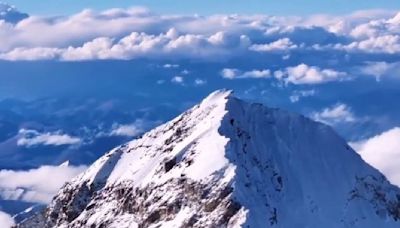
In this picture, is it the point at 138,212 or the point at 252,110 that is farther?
the point at 252,110

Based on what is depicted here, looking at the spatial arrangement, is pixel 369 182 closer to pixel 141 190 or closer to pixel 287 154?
pixel 287 154

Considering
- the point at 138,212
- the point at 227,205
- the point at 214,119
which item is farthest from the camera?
the point at 214,119

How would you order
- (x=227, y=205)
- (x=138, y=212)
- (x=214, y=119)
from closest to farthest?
(x=227, y=205) → (x=138, y=212) → (x=214, y=119)

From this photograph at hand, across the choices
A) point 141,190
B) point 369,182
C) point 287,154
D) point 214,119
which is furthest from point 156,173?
point 369,182

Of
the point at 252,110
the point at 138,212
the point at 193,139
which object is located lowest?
the point at 138,212

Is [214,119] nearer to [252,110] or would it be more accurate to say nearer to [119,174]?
[252,110]

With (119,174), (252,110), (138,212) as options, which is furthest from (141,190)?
(252,110)

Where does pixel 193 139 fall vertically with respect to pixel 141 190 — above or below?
above
